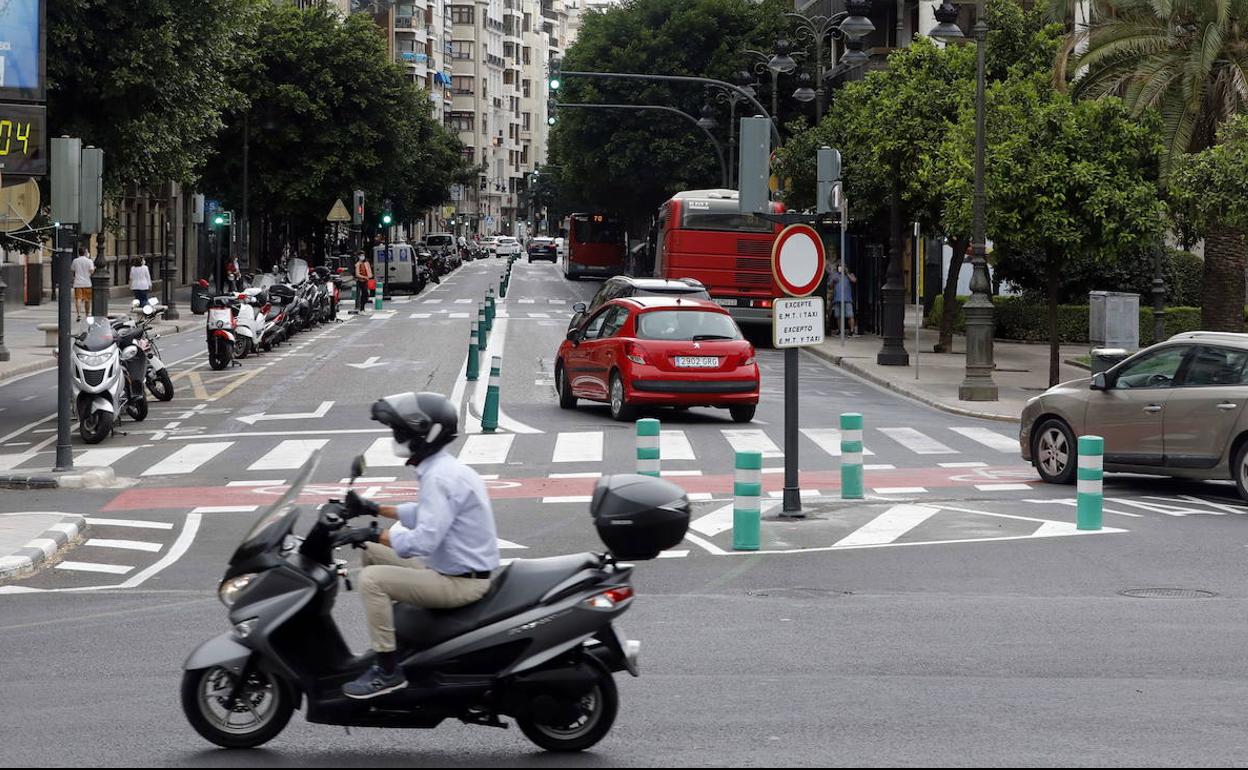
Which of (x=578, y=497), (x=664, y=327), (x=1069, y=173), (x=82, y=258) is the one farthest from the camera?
(x=82, y=258)

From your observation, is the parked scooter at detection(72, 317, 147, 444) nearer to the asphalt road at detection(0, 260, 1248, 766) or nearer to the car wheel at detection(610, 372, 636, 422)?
the asphalt road at detection(0, 260, 1248, 766)

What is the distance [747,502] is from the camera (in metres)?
13.5

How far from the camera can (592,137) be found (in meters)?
71.9

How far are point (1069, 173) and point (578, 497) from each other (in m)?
13.9

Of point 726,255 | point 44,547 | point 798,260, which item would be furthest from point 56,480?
point 726,255

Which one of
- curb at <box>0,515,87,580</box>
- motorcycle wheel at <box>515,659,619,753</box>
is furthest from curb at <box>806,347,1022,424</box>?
motorcycle wheel at <box>515,659,619,753</box>

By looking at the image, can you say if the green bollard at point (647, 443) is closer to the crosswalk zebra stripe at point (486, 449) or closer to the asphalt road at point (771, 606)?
the asphalt road at point (771, 606)

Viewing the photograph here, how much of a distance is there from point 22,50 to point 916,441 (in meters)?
11.2

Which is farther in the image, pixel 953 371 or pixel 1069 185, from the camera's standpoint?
pixel 953 371

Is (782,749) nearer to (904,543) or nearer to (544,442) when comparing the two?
(904,543)

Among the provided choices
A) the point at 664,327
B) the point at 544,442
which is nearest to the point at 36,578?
the point at 544,442

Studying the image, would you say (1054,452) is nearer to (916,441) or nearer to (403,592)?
(916,441)

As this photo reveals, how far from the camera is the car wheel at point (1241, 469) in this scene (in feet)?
52.1

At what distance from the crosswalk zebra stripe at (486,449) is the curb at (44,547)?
5158mm
